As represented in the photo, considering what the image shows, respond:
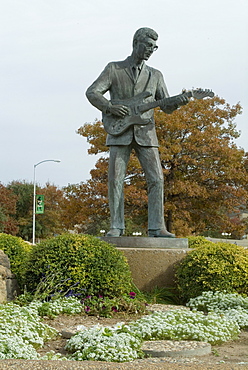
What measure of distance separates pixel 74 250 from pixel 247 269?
2462 millimetres

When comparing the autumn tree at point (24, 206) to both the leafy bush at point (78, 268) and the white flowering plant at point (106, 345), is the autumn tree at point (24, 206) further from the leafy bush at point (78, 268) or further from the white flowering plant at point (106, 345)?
the white flowering plant at point (106, 345)

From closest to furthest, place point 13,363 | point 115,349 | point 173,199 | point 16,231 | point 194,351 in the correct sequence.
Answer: point 13,363 → point 115,349 → point 194,351 → point 173,199 → point 16,231

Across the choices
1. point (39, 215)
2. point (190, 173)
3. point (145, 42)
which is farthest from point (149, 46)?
point (39, 215)

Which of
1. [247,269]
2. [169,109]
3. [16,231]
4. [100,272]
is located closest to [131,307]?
[100,272]

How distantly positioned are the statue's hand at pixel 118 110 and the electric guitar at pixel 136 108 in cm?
10

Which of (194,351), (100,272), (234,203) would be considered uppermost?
(234,203)

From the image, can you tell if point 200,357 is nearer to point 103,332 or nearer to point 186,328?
point 186,328

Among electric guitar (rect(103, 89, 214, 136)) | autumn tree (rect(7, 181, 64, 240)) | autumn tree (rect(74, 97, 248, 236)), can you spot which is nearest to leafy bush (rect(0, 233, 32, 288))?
electric guitar (rect(103, 89, 214, 136))

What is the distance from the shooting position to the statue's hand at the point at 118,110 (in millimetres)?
Result: 8367

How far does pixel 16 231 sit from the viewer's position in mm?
43531

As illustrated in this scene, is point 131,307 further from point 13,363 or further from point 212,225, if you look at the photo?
point 212,225

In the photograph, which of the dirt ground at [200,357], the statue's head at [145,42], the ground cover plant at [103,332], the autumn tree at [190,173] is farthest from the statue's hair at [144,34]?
the autumn tree at [190,173]

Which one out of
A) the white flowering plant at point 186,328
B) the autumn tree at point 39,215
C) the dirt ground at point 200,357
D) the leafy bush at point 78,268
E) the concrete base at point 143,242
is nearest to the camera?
the dirt ground at point 200,357

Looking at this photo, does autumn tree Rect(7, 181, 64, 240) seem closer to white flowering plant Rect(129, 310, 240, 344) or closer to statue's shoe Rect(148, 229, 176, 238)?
statue's shoe Rect(148, 229, 176, 238)
